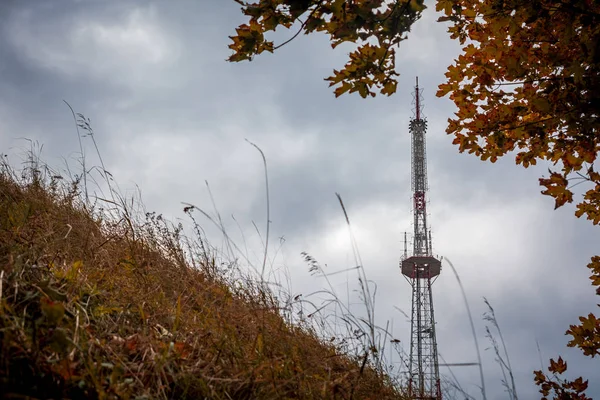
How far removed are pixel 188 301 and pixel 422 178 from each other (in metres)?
32.7

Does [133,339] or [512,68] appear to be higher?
[512,68]

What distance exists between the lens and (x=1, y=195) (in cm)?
487

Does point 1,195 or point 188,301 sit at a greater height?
point 1,195

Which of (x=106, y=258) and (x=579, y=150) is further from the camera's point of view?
(x=579, y=150)

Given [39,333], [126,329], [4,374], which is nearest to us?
[4,374]

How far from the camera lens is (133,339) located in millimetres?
2236

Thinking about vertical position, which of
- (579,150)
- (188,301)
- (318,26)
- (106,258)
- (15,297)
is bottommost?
(15,297)

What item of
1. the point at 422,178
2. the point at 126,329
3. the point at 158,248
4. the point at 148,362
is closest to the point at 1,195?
the point at 158,248

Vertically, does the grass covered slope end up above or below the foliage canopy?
below

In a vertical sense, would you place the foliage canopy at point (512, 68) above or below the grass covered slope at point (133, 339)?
above

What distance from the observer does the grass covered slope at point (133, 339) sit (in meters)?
1.83

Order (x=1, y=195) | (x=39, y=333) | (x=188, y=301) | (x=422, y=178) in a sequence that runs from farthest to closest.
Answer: (x=422, y=178) → (x=1, y=195) → (x=188, y=301) → (x=39, y=333)

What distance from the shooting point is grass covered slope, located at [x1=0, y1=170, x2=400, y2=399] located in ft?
5.99

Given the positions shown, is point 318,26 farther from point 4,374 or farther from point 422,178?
point 422,178
